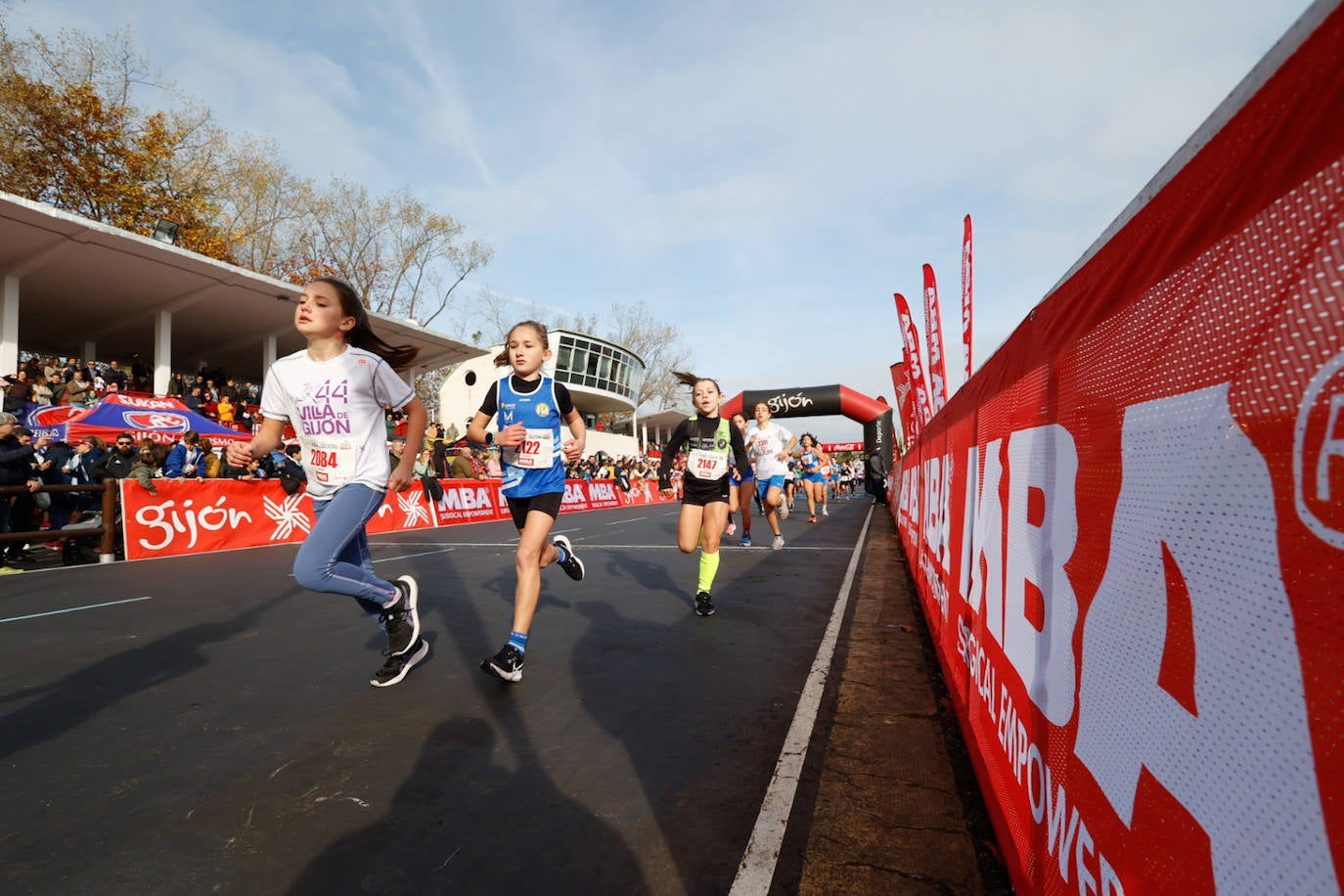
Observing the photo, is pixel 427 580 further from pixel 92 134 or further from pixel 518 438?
pixel 92 134

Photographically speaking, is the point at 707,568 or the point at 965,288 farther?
the point at 965,288

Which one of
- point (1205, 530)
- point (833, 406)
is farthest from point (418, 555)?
point (833, 406)

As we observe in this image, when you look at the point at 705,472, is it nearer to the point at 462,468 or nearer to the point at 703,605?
the point at 703,605

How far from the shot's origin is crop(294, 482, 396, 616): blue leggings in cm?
328

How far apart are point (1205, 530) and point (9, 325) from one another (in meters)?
24.6

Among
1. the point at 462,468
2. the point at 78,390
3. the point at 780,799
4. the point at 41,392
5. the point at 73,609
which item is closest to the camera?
the point at 780,799

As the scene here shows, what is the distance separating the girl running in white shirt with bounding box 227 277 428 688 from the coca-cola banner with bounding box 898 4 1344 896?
116 inches

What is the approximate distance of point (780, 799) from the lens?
7.40 ft

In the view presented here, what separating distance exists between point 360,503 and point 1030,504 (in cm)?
298

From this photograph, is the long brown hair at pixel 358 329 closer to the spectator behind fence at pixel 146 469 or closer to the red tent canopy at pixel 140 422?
the spectator behind fence at pixel 146 469

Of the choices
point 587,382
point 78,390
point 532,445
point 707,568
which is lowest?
point 707,568

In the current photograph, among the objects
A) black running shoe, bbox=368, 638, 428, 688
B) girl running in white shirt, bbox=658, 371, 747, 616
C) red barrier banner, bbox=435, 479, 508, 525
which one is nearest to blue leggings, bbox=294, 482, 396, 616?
black running shoe, bbox=368, 638, 428, 688

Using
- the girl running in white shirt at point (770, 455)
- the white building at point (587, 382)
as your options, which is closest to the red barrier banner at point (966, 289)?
the girl running in white shirt at point (770, 455)

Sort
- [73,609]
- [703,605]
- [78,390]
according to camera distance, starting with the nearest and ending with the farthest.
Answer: [703,605] < [73,609] < [78,390]
